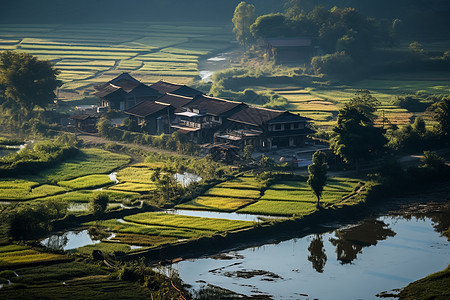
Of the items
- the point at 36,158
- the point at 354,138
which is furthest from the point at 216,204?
the point at 36,158

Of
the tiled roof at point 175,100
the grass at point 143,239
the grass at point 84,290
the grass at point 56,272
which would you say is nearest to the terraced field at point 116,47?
the tiled roof at point 175,100

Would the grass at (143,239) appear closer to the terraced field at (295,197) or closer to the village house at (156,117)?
the terraced field at (295,197)

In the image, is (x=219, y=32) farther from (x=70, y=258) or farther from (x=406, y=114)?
(x=70, y=258)

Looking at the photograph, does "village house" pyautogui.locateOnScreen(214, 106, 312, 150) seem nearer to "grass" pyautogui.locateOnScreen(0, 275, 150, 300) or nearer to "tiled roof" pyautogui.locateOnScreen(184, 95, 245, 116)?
"tiled roof" pyautogui.locateOnScreen(184, 95, 245, 116)

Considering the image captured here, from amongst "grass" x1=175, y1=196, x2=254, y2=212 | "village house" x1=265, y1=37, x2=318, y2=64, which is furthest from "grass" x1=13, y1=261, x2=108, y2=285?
"village house" x1=265, y1=37, x2=318, y2=64

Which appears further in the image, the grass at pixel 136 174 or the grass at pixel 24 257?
the grass at pixel 136 174

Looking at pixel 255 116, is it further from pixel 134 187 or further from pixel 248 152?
pixel 134 187

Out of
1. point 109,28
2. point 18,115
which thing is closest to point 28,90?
point 18,115
